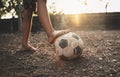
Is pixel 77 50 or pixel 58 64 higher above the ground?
pixel 77 50

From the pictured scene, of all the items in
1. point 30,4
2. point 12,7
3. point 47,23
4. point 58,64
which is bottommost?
point 58,64

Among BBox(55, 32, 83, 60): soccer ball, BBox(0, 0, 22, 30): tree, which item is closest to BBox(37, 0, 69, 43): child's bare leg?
BBox(55, 32, 83, 60): soccer ball

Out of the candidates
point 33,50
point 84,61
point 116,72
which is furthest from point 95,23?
point 116,72

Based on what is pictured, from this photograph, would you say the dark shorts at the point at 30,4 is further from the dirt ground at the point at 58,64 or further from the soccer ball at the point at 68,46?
the soccer ball at the point at 68,46

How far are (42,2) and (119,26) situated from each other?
15.1 feet

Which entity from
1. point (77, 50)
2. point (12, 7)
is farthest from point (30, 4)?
point (12, 7)

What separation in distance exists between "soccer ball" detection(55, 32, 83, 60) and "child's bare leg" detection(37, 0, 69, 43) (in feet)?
0.21

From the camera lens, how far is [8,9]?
8.64 meters

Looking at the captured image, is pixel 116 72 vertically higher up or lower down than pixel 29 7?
lower down

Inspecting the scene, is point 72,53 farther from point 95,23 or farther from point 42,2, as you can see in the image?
point 95,23

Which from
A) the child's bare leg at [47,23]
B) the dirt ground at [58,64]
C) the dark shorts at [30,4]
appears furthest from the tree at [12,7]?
the child's bare leg at [47,23]

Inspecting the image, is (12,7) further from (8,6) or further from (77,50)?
(77,50)

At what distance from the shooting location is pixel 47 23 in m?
3.93

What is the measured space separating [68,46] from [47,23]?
44 cm
